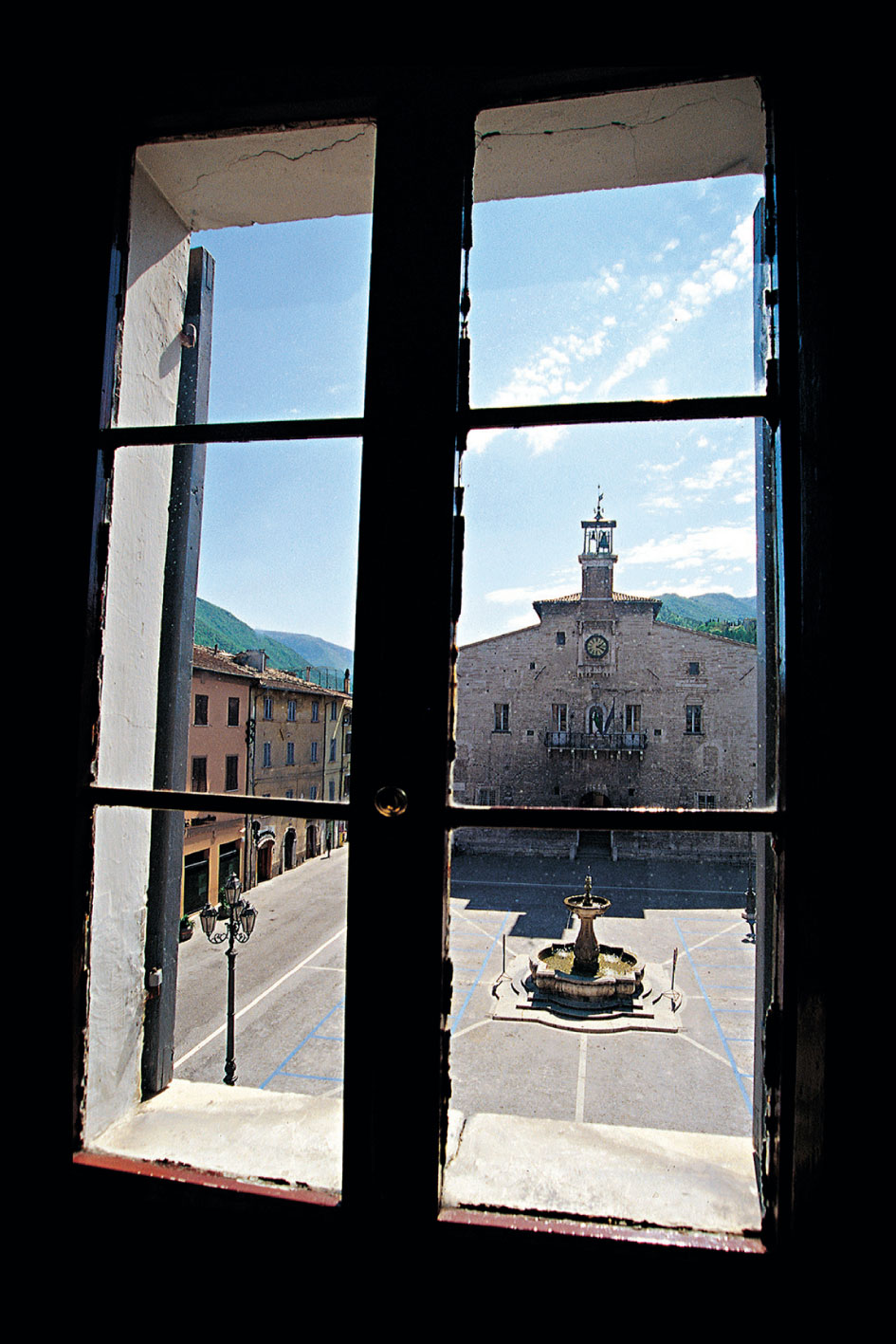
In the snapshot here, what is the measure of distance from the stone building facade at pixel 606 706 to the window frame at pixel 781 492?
1.95 meters

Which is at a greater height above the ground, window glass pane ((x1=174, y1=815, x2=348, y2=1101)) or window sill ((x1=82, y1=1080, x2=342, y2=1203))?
window sill ((x1=82, y1=1080, x2=342, y2=1203))

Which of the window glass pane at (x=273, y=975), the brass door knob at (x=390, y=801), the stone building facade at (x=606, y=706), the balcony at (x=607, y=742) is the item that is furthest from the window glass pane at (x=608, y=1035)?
the window glass pane at (x=273, y=975)

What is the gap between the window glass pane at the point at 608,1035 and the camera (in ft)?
3.04

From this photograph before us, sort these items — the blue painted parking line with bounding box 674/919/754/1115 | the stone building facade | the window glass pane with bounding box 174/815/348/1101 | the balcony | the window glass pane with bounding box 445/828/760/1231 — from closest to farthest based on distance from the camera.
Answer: the window glass pane with bounding box 445/828/760/1231
the stone building facade
the balcony
the window glass pane with bounding box 174/815/348/1101
the blue painted parking line with bounding box 674/919/754/1115

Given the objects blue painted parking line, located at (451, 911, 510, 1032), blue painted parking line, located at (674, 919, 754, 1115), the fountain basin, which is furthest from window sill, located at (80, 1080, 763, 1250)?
the fountain basin

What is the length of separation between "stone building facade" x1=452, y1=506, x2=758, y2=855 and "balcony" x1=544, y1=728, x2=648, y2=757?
0.02 metres

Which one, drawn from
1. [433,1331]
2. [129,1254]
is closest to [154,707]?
[129,1254]

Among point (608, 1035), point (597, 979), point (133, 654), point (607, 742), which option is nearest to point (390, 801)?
point (133, 654)

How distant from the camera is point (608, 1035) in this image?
8508 mm

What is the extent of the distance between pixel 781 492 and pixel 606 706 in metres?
5.81

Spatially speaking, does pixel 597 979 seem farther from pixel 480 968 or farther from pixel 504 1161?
pixel 504 1161

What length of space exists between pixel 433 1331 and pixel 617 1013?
873 centimetres

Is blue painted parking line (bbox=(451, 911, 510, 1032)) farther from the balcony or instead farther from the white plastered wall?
the white plastered wall

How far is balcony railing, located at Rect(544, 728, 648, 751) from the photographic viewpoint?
6914 mm
